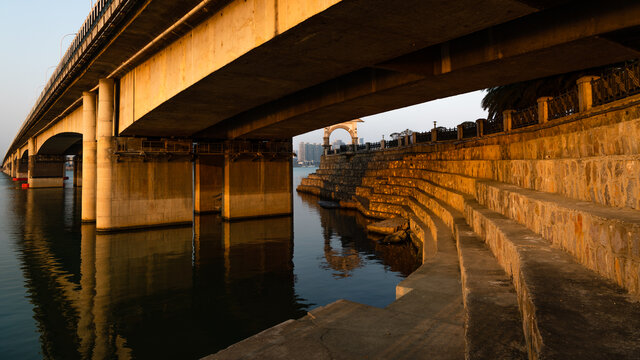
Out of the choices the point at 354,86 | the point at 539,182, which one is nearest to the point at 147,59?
the point at 354,86

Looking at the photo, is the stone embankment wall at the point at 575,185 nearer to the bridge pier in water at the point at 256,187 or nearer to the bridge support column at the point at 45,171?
the bridge pier in water at the point at 256,187

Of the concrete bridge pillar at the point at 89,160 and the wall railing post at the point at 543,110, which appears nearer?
the wall railing post at the point at 543,110

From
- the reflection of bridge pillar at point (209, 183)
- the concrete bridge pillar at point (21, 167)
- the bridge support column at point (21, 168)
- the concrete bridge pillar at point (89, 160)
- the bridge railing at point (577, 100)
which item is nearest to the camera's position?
the bridge railing at point (577, 100)

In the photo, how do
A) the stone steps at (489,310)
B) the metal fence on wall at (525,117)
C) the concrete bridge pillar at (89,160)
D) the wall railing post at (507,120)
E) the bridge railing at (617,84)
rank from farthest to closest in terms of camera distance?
the concrete bridge pillar at (89,160) < the wall railing post at (507,120) < the metal fence on wall at (525,117) < the bridge railing at (617,84) < the stone steps at (489,310)

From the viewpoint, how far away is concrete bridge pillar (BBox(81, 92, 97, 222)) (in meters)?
24.4

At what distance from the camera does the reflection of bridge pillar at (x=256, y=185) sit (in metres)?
26.6

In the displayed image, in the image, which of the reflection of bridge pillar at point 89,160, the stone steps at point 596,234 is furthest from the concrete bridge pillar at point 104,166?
the stone steps at point 596,234

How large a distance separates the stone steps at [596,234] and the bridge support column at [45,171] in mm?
75223

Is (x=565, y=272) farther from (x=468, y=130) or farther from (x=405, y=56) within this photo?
(x=468, y=130)

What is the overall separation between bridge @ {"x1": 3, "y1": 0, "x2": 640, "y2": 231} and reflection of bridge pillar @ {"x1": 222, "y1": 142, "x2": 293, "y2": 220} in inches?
3.3

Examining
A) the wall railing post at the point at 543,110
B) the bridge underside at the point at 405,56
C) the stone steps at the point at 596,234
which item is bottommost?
the stone steps at the point at 596,234

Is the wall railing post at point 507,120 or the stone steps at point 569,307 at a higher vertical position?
the wall railing post at point 507,120

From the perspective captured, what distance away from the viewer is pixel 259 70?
12.2 meters

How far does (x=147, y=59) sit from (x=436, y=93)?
13.9 m
